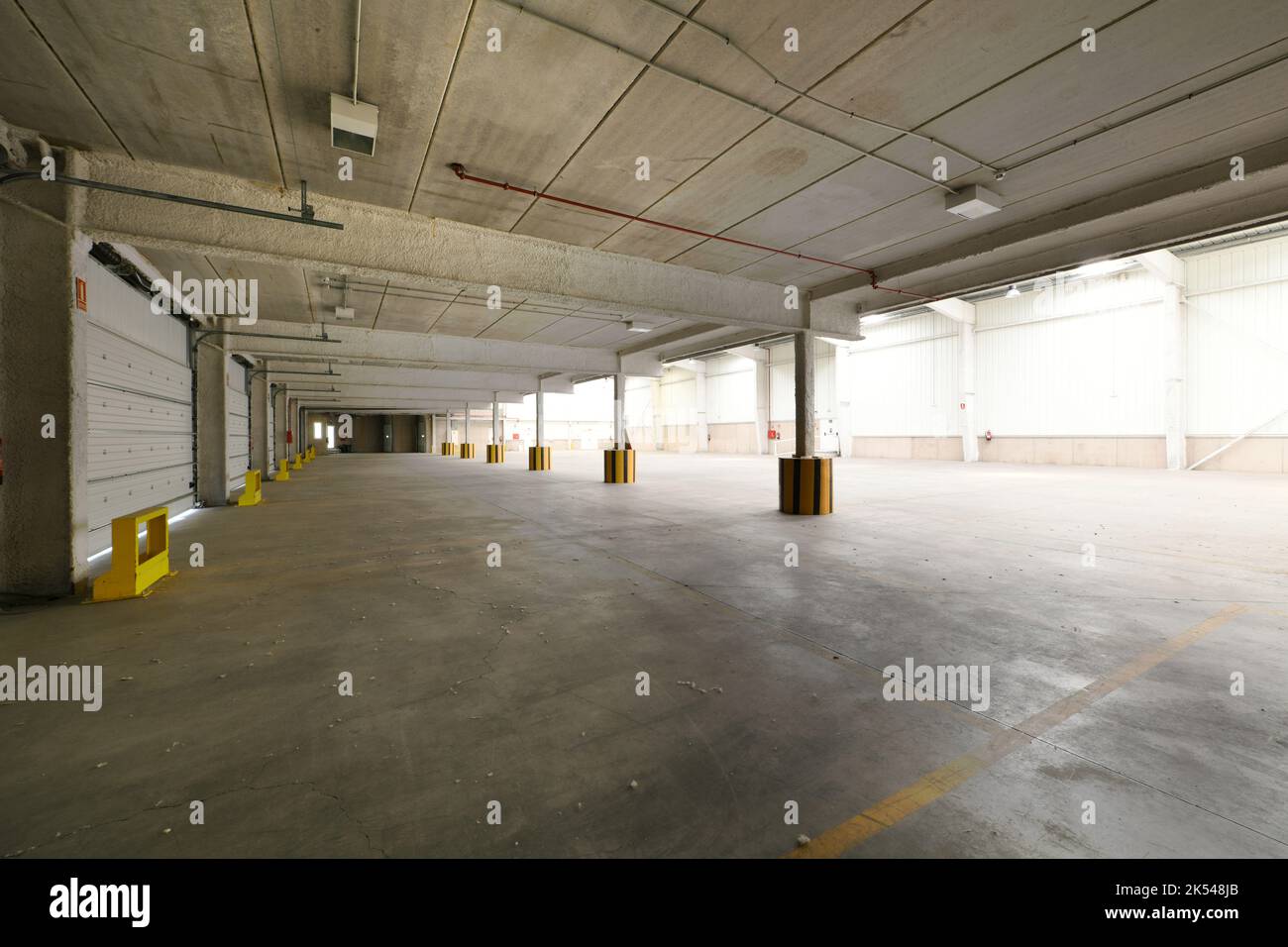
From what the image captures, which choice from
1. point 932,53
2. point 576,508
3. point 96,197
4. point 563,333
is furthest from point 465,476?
point 932,53

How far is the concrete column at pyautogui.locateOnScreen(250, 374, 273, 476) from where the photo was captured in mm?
18094

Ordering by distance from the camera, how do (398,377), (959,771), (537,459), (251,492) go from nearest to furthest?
1. (959,771)
2. (251,492)
3. (398,377)
4. (537,459)

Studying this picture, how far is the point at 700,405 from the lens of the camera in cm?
3922

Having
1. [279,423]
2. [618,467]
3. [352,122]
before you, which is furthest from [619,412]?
[279,423]

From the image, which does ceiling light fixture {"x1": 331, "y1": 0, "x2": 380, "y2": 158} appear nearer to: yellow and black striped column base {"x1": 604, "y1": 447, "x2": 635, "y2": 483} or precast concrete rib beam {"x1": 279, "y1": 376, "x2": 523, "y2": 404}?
yellow and black striped column base {"x1": 604, "y1": 447, "x2": 635, "y2": 483}

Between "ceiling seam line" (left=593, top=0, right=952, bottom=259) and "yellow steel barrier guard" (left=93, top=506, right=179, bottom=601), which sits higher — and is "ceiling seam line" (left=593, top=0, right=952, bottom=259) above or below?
above

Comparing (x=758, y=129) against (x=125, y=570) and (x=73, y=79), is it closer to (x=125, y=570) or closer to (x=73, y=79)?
(x=73, y=79)

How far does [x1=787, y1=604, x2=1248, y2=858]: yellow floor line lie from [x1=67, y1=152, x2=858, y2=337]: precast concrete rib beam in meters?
7.63

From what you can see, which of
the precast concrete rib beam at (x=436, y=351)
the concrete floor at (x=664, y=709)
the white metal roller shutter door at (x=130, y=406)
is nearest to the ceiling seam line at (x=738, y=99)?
the concrete floor at (x=664, y=709)

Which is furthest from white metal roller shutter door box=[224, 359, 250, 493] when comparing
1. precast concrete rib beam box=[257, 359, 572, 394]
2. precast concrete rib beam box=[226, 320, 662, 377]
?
precast concrete rib beam box=[257, 359, 572, 394]

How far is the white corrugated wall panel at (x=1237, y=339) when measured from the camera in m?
16.8

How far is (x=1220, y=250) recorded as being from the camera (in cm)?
1766

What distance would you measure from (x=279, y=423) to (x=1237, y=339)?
3769cm

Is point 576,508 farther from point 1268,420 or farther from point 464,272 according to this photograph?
point 1268,420
